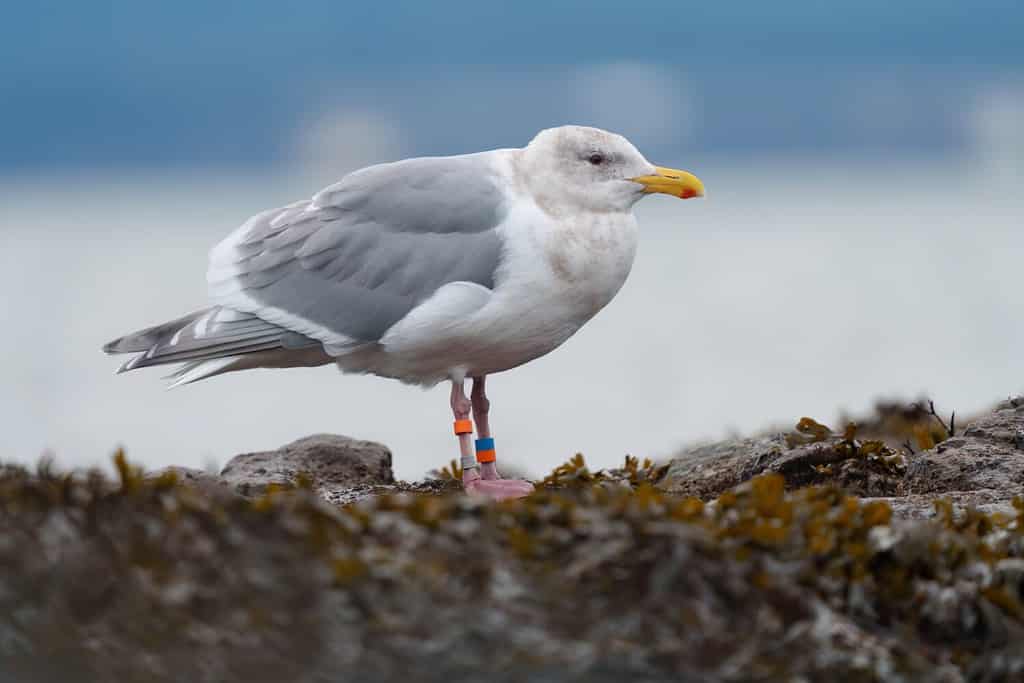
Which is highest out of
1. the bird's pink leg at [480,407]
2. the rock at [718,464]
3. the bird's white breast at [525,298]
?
the bird's white breast at [525,298]

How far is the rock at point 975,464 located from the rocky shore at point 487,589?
4.25 feet

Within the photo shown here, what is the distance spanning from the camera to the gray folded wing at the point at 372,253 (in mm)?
5887

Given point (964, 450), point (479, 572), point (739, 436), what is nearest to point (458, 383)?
point (739, 436)

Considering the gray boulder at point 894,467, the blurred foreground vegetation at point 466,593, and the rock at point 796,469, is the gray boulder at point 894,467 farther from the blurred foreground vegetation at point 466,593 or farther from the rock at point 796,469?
the blurred foreground vegetation at point 466,593

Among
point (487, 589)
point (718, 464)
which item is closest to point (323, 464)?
point (718, 464)

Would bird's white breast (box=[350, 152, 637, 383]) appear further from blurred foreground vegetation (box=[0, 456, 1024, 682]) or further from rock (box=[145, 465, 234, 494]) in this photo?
blurred foreground vegetation (box=[0, 456, 1024, 682])

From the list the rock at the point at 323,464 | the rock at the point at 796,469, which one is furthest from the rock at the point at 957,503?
the rock at the point at 323,464

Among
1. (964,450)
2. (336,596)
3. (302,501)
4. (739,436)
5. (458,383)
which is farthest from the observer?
(739,436)

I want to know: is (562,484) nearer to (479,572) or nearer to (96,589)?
(479,572)

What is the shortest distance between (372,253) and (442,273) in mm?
396

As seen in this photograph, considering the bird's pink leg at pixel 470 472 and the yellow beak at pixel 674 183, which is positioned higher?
the yellow beak at pixel 674 183

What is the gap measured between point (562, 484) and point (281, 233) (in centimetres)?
185

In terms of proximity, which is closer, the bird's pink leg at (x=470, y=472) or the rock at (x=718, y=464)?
the rock at (x=718, y=464)

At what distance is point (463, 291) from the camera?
5.77 metres
